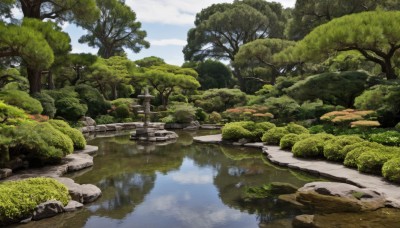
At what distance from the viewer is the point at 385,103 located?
46.2ft

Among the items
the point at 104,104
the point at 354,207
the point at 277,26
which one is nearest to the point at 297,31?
the point at 277,26

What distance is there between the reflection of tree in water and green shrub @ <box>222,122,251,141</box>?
868 mm

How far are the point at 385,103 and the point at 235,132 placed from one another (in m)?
6.41

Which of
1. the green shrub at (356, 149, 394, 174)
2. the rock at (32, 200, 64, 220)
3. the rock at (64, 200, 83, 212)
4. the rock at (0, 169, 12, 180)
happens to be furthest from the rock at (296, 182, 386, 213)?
the rock at (0, 169, 12, 180)

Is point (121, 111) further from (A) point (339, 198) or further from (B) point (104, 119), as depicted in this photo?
(A) point (339, 198)

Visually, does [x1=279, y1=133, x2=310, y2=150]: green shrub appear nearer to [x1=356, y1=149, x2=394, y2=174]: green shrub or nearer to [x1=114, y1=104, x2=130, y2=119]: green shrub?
[x1=356, y1=149, x2=394, y2=174]: green shrub

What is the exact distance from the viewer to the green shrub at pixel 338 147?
10279 mm

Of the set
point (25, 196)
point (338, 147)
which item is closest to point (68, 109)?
point (25, 196)

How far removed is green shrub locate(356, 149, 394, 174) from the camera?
8539 mm

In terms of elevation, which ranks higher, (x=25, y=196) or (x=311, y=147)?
(x=311, y=147)

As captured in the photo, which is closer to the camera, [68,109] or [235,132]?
[235,132]

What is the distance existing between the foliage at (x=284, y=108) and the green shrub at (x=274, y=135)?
15.5 ft

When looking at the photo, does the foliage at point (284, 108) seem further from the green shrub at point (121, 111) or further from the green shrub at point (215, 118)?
the green shrub at point (121, 111)

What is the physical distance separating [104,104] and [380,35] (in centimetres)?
1840
